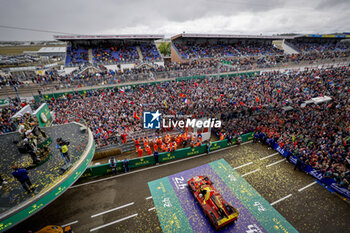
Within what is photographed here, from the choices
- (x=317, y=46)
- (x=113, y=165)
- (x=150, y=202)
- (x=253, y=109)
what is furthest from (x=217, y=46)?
(x=150, y=202)

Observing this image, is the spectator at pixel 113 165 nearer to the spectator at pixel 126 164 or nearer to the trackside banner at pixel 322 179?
the spectator at pixel 126 164

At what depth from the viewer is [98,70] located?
29.8 m

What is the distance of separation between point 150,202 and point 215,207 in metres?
4.30

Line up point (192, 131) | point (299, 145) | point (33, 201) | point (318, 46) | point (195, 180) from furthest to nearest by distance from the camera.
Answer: point (318, 46), point (192, 131), point (299, 145), point (195, 180), point (33, 201)

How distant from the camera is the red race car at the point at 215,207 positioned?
8.42m

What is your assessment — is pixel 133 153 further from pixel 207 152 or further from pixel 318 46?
pixel 318 46

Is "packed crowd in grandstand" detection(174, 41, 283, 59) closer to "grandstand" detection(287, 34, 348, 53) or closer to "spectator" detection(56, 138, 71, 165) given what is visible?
"grandstand" detection(287, 34, 348, 53)

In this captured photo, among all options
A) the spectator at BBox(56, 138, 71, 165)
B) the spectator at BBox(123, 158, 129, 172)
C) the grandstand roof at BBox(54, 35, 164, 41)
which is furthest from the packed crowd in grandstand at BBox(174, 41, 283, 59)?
the spectator at BBox(56, 138, 71, 165)

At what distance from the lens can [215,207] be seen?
28.9ft

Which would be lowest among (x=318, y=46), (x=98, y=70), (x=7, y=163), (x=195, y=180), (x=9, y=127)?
(x=195, y=180)

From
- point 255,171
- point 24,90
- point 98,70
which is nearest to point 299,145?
point 255,171

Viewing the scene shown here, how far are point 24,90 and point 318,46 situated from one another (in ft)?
253

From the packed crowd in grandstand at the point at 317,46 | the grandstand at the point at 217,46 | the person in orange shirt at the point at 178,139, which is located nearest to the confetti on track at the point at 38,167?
the person in orange shirt at the point at 178,139

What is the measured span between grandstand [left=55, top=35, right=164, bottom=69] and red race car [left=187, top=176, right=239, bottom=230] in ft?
101
